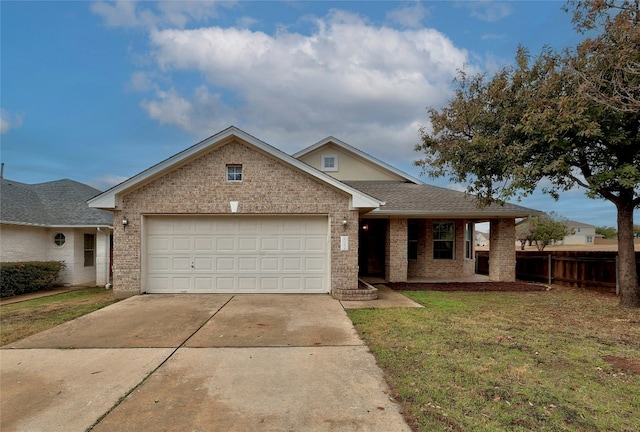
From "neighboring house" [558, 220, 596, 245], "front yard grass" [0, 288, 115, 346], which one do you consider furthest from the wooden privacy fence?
"neighboring house" [558, 220, 596, 245]

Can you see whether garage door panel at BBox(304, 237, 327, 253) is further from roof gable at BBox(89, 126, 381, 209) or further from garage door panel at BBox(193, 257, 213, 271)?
garage door panel at BBox(193, 257, 213, 271)

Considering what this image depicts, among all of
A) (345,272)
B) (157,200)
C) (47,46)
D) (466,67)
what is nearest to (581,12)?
(466,67)

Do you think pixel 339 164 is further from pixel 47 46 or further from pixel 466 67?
pixel 47 46

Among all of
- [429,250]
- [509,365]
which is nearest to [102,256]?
[429,250]

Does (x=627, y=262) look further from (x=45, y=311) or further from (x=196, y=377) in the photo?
(x=45, y=311)

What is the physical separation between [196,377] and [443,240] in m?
12.6

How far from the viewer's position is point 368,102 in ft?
58.7

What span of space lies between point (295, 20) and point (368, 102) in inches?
246

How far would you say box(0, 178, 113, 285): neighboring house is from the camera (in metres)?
12.4

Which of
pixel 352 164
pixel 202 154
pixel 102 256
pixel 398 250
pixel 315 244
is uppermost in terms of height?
pixel 352 164

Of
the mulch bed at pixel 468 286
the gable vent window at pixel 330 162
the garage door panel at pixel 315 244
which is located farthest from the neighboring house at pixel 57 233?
the mulch bed at pixel 468 286

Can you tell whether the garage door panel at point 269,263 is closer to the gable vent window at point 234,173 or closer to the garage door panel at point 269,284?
the garage door panel at point 269,284

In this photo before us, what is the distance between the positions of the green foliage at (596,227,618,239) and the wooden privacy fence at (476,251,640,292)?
71.4 meters

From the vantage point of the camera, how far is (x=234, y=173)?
10.3 metres
